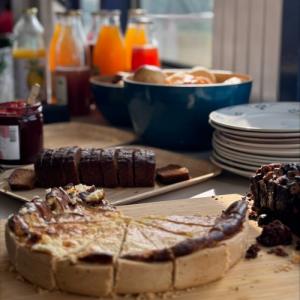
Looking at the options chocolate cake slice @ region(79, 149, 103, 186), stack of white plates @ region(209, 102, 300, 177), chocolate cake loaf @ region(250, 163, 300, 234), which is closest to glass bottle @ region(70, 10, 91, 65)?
stack of white plates @ region(209, 102, 300, 177)

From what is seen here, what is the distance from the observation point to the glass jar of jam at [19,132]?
4.68 feet

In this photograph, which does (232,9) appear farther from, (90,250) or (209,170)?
(90,250)

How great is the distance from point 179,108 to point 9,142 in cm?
40

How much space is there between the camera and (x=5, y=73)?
2205 mm

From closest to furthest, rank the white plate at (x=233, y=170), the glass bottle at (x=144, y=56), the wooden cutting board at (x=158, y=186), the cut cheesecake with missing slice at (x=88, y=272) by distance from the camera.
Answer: the cut cheesecake with missing slice at (x=88, y=272) → the wooden cutting board at (x=158, y=186) → the white plate at (x=233, y=170) → the glass bottle at (x=144, y=56)

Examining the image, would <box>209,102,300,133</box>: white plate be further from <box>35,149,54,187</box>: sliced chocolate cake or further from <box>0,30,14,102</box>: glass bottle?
<box>0,30,14,102</box>: glass bottle

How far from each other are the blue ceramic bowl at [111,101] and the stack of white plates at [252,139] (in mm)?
417

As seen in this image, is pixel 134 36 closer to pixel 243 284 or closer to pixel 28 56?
pixel 28 56

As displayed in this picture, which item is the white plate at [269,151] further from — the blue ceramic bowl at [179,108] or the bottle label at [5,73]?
the bottle label at [5,73]

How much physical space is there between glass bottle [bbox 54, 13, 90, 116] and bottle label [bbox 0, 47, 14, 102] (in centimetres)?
22

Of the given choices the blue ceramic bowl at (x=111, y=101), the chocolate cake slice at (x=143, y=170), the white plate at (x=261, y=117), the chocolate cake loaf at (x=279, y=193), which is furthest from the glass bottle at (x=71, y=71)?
the chocolate cake loaf at (x=279, y=193)

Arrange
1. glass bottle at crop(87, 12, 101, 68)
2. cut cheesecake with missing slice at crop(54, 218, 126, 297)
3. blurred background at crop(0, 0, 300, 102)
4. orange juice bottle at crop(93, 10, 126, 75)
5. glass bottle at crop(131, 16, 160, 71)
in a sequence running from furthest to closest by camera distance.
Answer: glass bottle at crop(87, 12, 101, 68) < orange juice bottle at crop(93, 10, 126, 75) < glass bottle at crop(131, 16, 160, 71) < blurred background at crop(0, 0, 300, 102) < cut cheesecake with missing slice at crop(54, 218, 126, 297)

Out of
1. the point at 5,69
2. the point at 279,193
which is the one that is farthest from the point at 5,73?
the point at 279,193

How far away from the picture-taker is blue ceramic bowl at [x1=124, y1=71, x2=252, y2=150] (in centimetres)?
154
